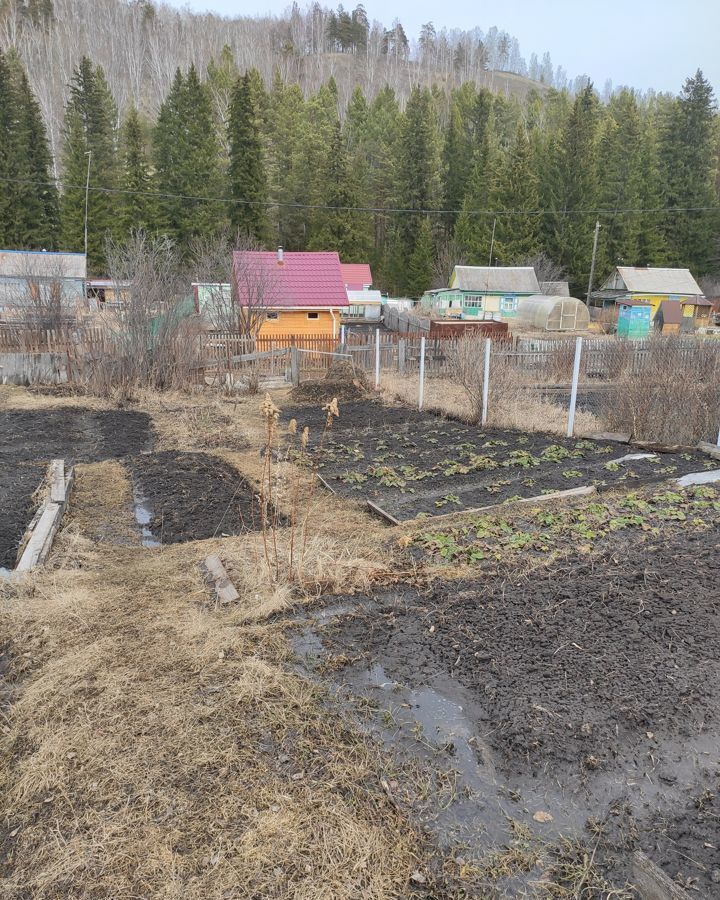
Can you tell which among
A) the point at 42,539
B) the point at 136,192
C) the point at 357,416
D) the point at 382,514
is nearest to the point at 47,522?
the point at 42,539

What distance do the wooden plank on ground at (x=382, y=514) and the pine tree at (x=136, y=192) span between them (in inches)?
1632

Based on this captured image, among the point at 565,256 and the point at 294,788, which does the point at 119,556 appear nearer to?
the point at 294,788

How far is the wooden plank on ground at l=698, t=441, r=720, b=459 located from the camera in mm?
8156

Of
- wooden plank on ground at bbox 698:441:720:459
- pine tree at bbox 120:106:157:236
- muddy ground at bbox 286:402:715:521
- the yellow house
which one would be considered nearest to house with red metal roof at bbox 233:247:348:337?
muddy ground at bbox 286:402:715:521

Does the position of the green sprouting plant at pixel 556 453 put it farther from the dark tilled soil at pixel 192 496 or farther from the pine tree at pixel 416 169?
the pine tree at pixel 416 169

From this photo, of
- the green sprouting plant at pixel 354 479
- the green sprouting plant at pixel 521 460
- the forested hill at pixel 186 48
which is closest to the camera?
the green sprouting plant at pixel 354 479

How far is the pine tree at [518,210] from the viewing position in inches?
1876

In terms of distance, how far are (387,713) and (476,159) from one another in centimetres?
5685

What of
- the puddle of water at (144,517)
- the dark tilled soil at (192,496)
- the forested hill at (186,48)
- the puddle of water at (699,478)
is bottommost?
the puddle of water at (144,517)

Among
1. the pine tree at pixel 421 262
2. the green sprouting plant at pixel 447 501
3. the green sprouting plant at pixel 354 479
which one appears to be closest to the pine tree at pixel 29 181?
the pine tree at pixel 421 262

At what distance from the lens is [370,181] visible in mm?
56250

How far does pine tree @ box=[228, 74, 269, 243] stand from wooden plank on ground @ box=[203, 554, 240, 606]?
1707 inches

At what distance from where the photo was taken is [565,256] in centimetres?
4741

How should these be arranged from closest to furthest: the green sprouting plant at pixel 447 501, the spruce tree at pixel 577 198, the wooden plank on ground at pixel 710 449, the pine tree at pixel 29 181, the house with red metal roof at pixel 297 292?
the green sprouting plant at pixel 447 501 → the wooden plank on ground at pixel 710 449 → the house with red metal roof at pixel 297 292 → the pine tree at pixel 29 181 → the spruce tree at pixel 577 198
